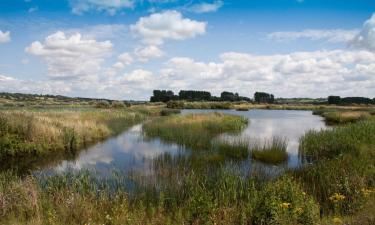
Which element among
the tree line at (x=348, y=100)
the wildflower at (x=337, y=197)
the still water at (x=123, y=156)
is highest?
the tree line at (x=348, y=100)

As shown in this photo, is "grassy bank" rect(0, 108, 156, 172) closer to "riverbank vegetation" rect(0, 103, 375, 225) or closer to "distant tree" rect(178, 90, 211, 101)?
Answer: "riverbank vegetation" rect(0, 103, 375, 225)

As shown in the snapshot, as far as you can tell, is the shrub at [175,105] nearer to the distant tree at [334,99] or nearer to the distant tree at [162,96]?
the distant tree at [162,96]

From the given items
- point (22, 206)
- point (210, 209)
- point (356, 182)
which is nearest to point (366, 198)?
point (356, 182)

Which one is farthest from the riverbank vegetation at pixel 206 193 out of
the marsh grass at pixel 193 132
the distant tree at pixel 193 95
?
the distant tree at pixel 193 95

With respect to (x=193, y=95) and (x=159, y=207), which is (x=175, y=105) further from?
(x=159, y=207)

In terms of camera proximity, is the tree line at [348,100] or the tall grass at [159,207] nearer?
the tall grass at [159,207]

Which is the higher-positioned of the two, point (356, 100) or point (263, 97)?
point (263, 97)

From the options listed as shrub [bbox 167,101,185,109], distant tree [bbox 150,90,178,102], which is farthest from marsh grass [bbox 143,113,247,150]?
distant tree [bbox 150,90,178,102]

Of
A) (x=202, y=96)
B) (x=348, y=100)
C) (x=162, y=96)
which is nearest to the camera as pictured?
(x=348, y=100)

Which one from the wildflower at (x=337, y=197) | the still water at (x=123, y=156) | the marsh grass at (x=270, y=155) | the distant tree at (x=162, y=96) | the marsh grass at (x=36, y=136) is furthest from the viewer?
the distant tree at (x=162, y=96)

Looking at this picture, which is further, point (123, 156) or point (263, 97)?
point (263, 97)

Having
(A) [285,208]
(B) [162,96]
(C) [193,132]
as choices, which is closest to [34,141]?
(C) [193,132]

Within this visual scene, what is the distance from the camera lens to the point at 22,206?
850cm

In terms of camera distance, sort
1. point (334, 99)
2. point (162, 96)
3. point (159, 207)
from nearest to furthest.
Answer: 1. point (159, 207)
2. point (334, 99)
3. point (162, 96)
